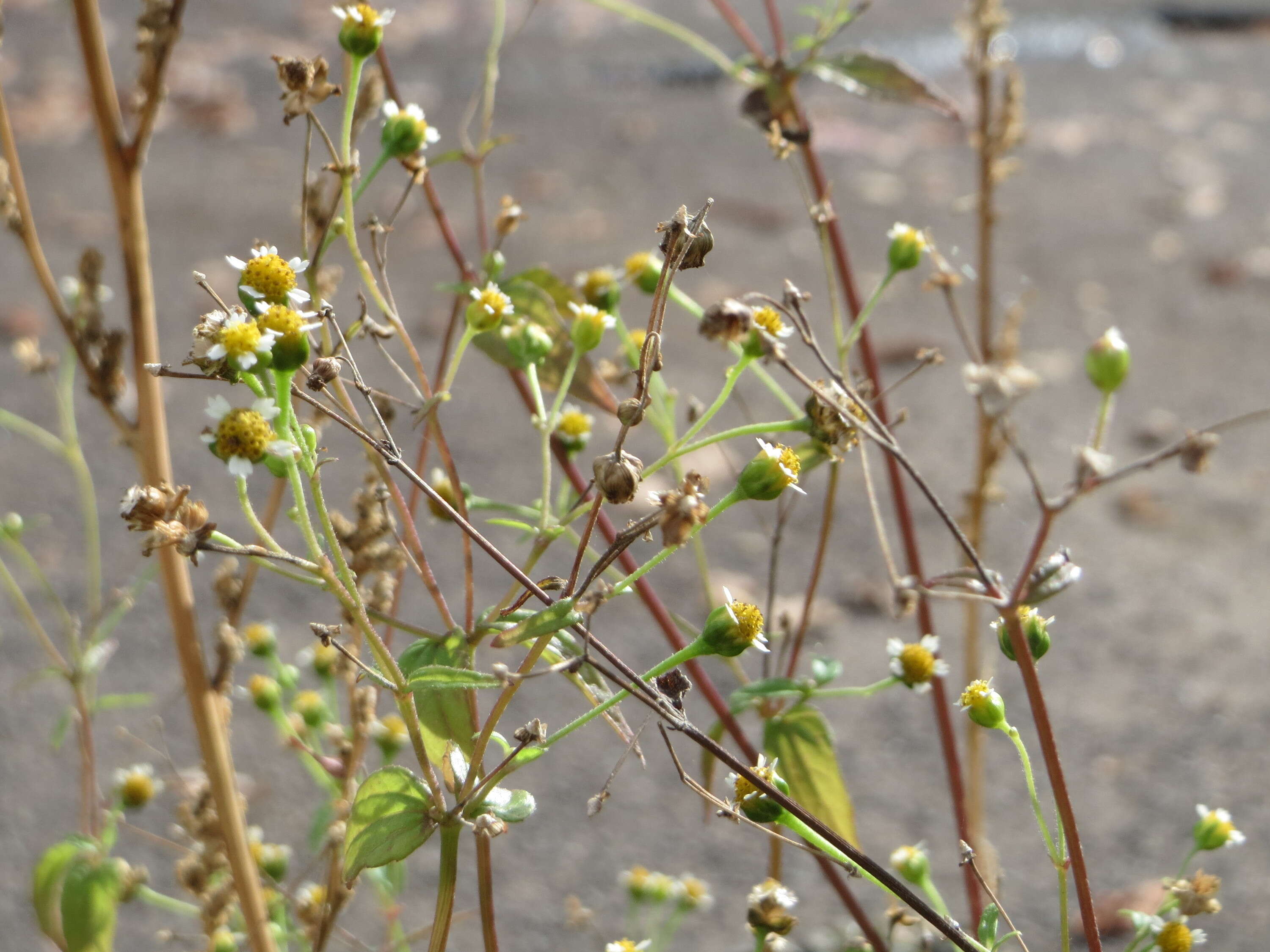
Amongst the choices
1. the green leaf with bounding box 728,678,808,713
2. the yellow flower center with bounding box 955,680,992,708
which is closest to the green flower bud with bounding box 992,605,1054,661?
the yellow flower center with bounding box 955,680,992,708

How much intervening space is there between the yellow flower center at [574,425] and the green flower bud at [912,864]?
279 mm

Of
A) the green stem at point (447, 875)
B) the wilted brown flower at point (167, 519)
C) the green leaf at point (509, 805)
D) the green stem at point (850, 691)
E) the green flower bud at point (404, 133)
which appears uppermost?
the green flower bud at point (404, 133)

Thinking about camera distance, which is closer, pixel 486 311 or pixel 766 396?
pixel 486 311

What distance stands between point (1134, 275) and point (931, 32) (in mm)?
1498

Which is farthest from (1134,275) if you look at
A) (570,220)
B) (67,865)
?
(67,865)

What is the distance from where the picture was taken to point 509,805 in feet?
1.65

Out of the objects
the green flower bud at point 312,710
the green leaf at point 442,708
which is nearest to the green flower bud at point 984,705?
the green leaf at point 442,708

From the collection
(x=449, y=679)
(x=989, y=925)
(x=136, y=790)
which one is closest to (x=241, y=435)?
(x=449, y=679)

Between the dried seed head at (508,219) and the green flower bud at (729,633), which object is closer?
the green flower bud at (729,633)

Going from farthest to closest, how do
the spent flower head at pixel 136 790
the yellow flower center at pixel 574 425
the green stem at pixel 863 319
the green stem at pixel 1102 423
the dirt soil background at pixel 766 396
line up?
the dirt soil background at pixel 766 396, the spent flower head at pixel 136 790, the yellow flower center at pixel 574 425, the green stem at pixel 863 319, the green stem at pixel 1102 423

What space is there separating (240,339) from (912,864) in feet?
1.46

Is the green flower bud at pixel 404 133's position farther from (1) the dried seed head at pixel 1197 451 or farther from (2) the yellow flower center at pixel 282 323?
(1) the dried seed head at pixel 1197 451

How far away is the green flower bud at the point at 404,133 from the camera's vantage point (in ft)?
1.87

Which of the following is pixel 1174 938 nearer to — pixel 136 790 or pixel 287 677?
pixel 287 677
